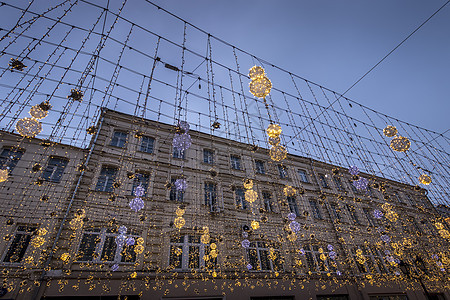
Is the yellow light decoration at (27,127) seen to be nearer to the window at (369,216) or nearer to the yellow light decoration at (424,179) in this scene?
the yellow light decoration at (424,179)

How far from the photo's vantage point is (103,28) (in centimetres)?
588

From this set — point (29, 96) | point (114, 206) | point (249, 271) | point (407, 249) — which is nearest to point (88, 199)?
point (114, 206)

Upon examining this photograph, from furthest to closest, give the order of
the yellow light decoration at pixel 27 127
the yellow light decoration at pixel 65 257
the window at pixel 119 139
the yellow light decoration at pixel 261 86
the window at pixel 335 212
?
1. the window at pixel 335 212
2. the window at pixel 119 139
3. the yellow light decoration at pixel 65 257
4. the yellow light decoration at pixel 261 86
5. the yellow light decoration at pixel 27 127

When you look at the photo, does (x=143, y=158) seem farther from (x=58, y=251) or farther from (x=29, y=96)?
(x=29, y=96)

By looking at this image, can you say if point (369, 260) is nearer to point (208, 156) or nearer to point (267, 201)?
point (267, 201)

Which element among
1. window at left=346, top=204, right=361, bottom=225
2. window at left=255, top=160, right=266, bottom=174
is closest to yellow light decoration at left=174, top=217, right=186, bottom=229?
window at left=255, top=160, right=266, bottom=174

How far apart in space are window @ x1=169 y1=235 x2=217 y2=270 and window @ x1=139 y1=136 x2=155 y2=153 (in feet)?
16.5

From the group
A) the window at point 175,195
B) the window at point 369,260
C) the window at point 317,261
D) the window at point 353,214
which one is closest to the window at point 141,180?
the window at point 175,195

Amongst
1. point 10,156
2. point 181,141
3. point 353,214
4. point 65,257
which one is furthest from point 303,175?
point 10,156

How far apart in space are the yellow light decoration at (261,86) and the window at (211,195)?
7147 millimetres

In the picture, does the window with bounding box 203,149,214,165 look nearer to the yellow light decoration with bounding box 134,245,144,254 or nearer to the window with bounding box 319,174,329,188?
the yellow light decoration with bounding box 134,245,144,254

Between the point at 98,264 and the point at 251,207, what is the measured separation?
753 cm

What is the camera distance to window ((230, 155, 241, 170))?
14.3 metres

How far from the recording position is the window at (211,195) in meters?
11.6
